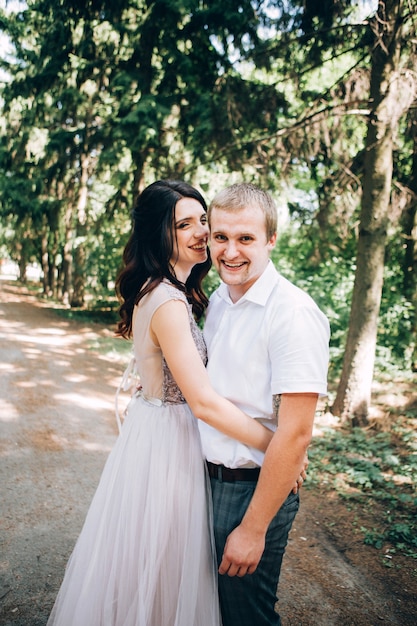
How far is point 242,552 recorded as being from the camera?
1.60 metres

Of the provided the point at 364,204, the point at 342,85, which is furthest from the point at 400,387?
the point at 342,85

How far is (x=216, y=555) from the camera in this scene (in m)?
1.79

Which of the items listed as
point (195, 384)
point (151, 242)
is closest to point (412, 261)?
point (151, 242)

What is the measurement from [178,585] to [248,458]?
68 cm

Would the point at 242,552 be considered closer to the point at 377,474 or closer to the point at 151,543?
the point at 151,543

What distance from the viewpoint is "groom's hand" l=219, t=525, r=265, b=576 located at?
161cm

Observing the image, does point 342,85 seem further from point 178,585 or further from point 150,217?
point 178,585

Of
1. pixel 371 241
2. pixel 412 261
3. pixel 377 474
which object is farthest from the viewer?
pixel 412 261

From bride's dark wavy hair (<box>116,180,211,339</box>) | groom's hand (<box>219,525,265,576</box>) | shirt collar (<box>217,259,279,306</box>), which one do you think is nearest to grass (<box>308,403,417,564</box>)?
groom's hand (<box>219,525,265,576</box>)

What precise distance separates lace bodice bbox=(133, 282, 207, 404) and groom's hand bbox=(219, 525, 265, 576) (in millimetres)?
672

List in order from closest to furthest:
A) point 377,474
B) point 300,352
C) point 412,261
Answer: point 300,352
point 377,474
point 412,261

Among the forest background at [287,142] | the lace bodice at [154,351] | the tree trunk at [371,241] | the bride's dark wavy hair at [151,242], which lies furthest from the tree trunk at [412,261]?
the lace bodice at [154,351]

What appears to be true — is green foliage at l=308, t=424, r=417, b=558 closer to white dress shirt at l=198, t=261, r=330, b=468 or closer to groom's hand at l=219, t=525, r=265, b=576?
groom's hand at l=219, t=525, r=265, b=576

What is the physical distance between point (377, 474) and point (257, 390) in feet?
12.0
